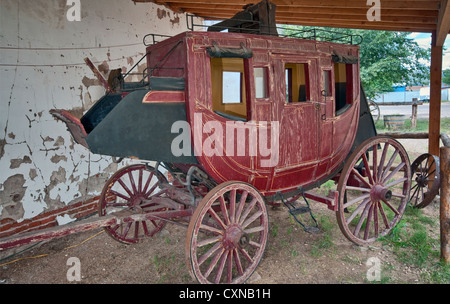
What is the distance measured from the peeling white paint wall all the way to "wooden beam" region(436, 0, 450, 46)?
4599mm

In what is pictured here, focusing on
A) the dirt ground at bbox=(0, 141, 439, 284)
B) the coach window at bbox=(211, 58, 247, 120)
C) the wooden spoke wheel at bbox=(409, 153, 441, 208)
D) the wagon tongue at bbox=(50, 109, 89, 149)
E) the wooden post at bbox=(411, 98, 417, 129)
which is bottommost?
the dirt ground at bbox=(0, 141, 439, 284)

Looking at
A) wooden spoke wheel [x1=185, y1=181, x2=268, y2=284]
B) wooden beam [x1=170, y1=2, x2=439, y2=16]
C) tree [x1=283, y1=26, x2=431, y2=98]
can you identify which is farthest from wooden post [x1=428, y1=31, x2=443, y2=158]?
tree [x1=283, y1=26, x2=431, y2=98]

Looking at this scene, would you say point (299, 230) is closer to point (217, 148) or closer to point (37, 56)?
point (217, 148)

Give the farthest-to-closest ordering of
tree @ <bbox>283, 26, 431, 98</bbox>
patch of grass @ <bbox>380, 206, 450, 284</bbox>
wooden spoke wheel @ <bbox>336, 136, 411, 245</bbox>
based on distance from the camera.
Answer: tree @ <bbox>283, 26, 431, 98</bbox> → wooden spoke wheel @ <bbox>336, 136, 411, 245</bbox> → patch of grass @ <bbox>380, 206, 450, 284</bbox>

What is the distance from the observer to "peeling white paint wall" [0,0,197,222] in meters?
4.11

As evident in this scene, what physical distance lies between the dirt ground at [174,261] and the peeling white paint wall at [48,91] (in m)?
0.70

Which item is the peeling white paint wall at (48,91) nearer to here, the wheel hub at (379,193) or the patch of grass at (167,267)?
the patch of grass at (167,267)

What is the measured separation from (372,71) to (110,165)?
10.9 meters

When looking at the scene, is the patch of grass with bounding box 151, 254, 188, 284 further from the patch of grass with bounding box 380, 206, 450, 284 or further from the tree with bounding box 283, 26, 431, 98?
the tree with bounding box 283, 26, 431, 98

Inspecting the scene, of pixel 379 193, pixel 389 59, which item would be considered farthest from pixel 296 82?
pixel 389 59
